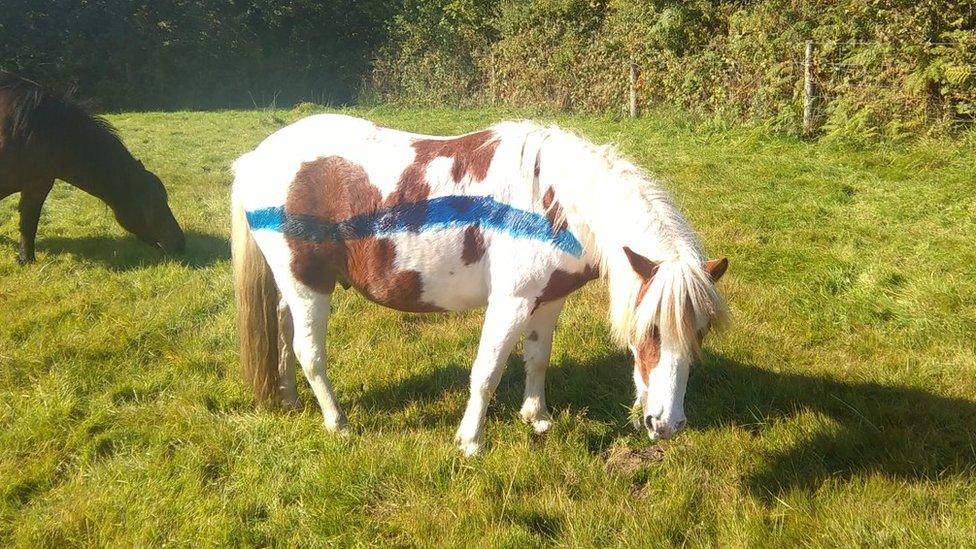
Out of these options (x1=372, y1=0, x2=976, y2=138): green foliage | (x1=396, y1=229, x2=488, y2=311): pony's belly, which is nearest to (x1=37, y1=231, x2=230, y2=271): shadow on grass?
(x1=396, y1=229, x2=488, y2=311): pony's belly

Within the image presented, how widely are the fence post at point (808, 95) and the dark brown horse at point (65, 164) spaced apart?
9.47 m

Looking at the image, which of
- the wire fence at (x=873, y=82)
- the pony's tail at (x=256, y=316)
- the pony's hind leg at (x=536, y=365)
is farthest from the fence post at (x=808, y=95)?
the pony's tail at (x=256, y=316)

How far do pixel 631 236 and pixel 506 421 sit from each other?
1335 millimetres

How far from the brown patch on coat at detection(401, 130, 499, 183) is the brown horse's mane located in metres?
4.71

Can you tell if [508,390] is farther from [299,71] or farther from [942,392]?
[299,71]

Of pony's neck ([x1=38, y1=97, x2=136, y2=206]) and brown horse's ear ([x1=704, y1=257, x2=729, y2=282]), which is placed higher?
pony's neck ([x1=38, y1=97, x2=136, y2=206])

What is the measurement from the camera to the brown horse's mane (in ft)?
19.8

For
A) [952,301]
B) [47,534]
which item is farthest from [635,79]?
[47,534]

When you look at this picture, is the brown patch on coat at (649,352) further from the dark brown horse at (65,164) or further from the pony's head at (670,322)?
the dark brown horse at (65,164)

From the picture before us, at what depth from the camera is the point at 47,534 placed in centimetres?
270

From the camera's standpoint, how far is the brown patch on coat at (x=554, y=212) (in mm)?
2986

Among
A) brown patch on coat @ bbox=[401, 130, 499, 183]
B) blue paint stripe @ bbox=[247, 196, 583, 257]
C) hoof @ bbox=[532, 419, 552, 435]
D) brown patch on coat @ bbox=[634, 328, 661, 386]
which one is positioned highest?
brown patch on coat @ bbox=[401, 130, 499, 183]

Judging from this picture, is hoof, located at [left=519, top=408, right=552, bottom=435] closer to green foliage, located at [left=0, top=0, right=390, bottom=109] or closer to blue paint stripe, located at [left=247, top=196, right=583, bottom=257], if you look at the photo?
blue paint stripe, located at [left=247, top=196, right=583, bottom=257]

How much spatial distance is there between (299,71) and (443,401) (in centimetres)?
2584
